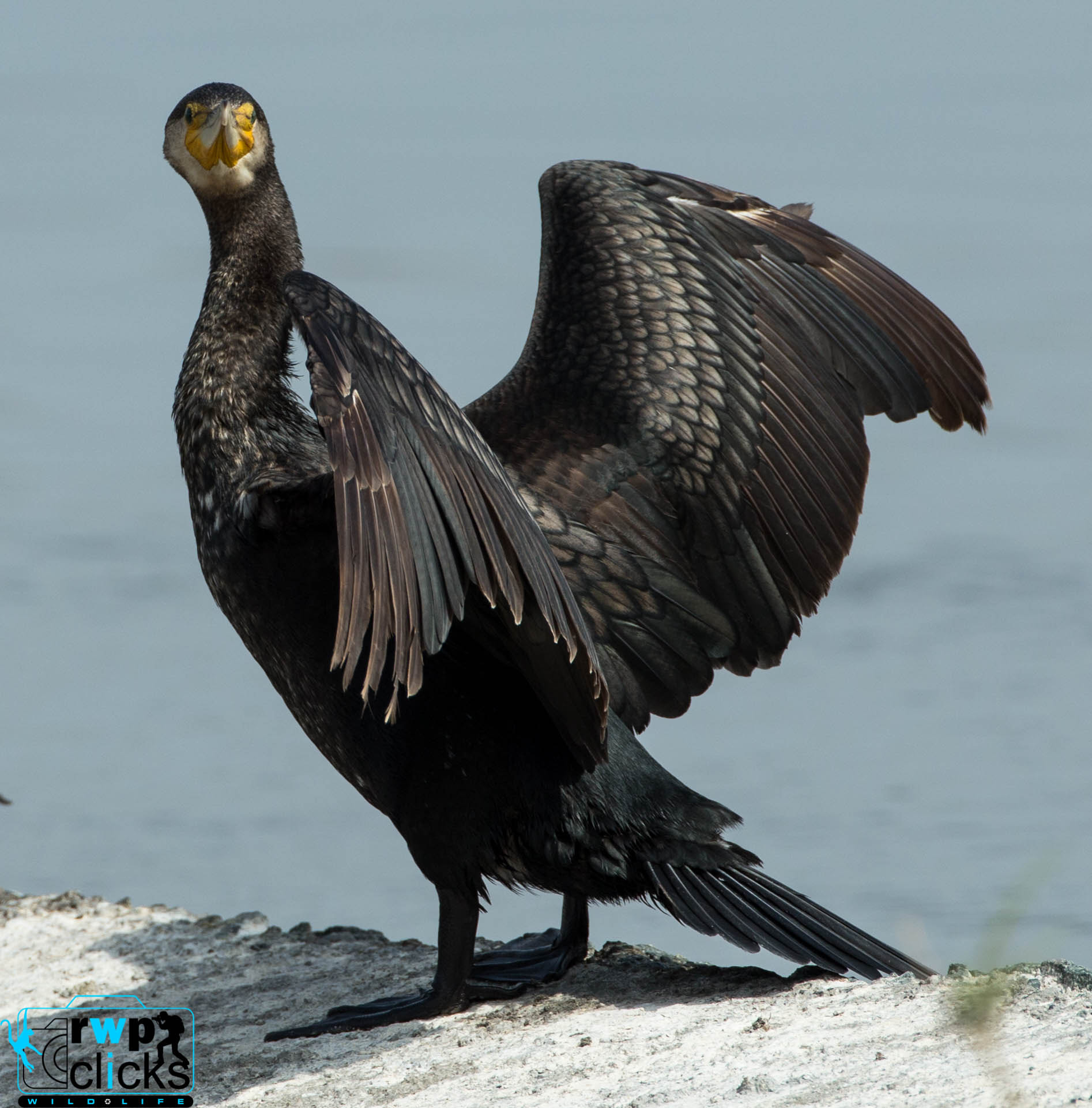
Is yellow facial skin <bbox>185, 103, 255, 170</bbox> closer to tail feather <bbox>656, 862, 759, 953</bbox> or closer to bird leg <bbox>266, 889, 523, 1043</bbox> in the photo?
bird leg <bbox>266, 889, 523, 1043</bbox>

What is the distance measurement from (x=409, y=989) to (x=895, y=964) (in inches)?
50.2

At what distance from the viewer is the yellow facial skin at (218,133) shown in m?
4.46

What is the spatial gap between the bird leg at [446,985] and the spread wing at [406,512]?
2.70ft

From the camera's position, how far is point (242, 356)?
4.29 metres

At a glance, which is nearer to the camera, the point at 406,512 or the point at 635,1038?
the point at 406,512

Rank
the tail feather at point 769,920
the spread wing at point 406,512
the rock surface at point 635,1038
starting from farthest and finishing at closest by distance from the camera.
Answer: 1. the tail feather at point 769,920
2. the rock surface at point 635,1038
3. the spread wing at point 406,512

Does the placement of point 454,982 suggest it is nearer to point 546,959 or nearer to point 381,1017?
point 381,1017

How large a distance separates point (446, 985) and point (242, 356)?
5.18 ft

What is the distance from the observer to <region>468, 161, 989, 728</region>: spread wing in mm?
4141

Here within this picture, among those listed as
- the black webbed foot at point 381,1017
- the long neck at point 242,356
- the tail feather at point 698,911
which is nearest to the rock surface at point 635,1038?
the black webbed foot at point 381,1017

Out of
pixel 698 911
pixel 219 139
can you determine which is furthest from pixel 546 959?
pixel 219 139

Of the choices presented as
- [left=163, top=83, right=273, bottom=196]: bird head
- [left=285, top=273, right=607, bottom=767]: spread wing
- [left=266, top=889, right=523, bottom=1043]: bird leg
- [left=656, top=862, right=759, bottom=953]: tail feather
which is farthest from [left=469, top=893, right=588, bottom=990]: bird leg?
[left=163, top=83, right=273, bottom=196]: bird head

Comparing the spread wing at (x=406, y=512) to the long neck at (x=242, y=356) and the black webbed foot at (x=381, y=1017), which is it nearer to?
the long neck at (x=242, y=356)

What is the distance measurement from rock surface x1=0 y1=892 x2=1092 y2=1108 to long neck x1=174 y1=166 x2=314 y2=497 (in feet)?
4.29
